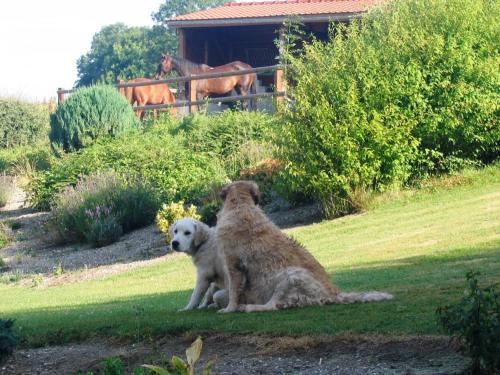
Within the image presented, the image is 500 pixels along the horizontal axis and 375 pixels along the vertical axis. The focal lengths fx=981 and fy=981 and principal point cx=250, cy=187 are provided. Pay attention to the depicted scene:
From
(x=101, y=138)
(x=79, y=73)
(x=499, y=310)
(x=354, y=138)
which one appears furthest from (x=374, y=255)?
(x=79, y=73)

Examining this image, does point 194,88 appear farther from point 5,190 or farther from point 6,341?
point 6,341

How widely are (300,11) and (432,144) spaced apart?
17144 millimetres

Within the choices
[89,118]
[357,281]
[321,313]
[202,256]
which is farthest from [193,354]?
[89,118]

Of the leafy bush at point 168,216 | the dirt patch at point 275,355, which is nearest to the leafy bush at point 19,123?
the leafy bush at point 168,216

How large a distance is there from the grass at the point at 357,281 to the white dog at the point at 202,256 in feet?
1.56

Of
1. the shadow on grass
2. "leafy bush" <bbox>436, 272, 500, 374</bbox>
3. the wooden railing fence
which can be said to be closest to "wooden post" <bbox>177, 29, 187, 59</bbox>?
the wooden railing fence

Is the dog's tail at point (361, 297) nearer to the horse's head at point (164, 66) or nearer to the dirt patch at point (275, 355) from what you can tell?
the dirt patch at point (275, 355)

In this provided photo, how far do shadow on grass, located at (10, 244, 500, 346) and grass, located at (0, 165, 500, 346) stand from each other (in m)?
0.02

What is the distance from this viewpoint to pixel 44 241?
967 inches

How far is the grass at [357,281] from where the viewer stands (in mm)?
10117

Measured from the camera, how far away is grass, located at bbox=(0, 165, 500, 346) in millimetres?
10117

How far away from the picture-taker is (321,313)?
404 inches

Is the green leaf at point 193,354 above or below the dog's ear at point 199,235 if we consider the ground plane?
above

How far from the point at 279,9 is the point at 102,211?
725 inches
